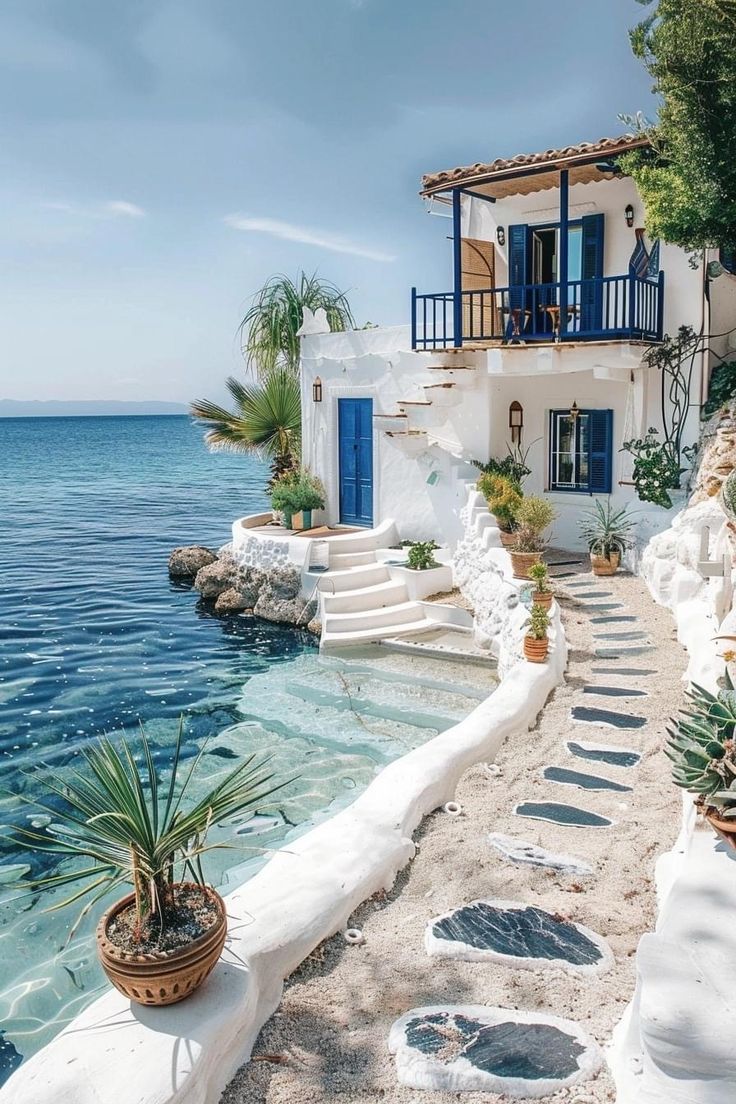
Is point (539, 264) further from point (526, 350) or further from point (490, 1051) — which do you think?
point (490, 1051)

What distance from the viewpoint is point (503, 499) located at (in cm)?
1448

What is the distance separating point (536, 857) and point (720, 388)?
1120 cm

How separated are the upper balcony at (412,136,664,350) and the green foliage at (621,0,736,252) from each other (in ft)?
3.52

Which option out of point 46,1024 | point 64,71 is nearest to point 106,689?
point 46,1024

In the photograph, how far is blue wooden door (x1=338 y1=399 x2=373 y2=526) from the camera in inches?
735

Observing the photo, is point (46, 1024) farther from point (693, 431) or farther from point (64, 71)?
point (64, 71)

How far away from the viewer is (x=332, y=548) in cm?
1697

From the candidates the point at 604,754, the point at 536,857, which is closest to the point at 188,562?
the point at 604,754

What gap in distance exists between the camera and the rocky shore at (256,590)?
16666 millimetres

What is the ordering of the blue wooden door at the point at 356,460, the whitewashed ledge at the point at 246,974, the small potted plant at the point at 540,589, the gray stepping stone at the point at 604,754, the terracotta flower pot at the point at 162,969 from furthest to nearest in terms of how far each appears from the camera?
the blue wooden door at the point at 356,460
the small potted plant at the point at 540,589
the gray stepping stone at the point at 604,754
the terracotta flower pot at the point at 162,969
the whitewashed ledge at the point at 246,974

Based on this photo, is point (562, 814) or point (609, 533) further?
point (609, 533)

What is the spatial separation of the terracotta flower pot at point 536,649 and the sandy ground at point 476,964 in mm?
1468

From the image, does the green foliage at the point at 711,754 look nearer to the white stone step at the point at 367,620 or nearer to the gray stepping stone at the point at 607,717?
the gray stepping stone at the point at 607,717

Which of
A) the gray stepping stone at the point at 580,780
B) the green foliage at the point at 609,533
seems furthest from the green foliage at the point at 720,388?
the gray stepping stone at the point at 580,780
